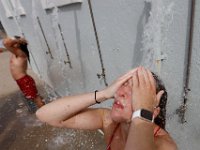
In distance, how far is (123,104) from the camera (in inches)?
81.9

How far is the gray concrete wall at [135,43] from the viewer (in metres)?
2.49

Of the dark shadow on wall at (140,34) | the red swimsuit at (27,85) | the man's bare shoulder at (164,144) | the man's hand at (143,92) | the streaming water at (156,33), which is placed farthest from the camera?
the red swimsuit at (27,85)

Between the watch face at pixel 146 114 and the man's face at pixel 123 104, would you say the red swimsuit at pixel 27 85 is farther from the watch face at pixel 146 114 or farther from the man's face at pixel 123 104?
the watch face at pixel 146 114

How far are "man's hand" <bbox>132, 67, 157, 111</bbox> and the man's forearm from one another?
12 centimetres

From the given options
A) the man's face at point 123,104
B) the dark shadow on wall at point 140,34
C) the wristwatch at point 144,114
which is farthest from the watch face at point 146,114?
the dark shadow on wall at point 140,34

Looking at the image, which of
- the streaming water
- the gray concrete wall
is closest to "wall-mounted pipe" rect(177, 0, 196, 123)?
the gray concrete wall

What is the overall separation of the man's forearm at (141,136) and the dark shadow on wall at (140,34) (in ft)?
4.35

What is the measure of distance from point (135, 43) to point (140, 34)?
18 cm

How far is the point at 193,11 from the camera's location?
86.8 inches

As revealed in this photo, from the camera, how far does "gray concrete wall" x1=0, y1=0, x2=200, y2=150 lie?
249cm

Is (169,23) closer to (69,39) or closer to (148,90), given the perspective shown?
(148,90)

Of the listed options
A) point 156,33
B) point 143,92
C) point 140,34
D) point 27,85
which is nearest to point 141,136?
point 143,92

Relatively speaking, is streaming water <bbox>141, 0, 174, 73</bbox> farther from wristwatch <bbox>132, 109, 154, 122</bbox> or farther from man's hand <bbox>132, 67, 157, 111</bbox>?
wristwatch <bbox>132, 109, 154, 122</bbox>

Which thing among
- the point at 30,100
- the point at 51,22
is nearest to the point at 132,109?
the point at 51,22
